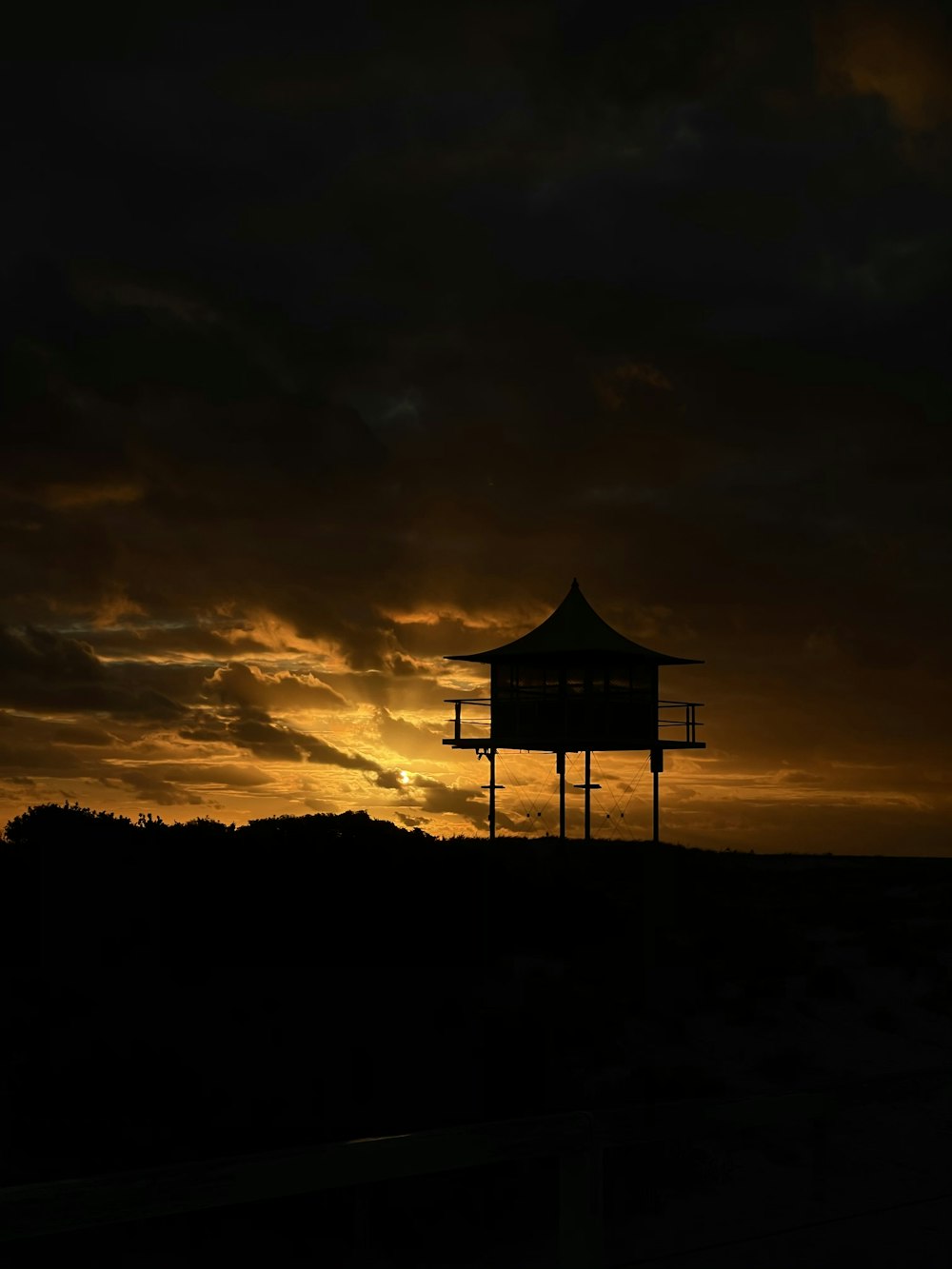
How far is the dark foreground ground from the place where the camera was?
11906 mm

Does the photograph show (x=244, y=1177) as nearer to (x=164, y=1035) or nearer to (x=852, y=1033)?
(x=164, y=1035)

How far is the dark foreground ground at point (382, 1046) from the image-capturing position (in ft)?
39.1

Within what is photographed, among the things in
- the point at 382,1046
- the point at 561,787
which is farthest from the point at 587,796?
the point at 382,1046

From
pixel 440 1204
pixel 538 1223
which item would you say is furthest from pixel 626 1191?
pixel 440 1204

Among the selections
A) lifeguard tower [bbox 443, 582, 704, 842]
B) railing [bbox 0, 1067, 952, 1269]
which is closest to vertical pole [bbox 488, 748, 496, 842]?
lifeguard tower [bbox 443, 582, 704, 842]

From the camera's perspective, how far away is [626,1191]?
479 inches

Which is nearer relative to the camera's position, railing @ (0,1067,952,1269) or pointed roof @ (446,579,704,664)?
railing @ (0,1067,952,1269)

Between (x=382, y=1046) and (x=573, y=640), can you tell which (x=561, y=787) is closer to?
(x=573, y=640)

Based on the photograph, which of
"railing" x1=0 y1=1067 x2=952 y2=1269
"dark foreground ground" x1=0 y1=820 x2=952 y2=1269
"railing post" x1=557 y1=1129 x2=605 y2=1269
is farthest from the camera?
"dark foreground ground" x1=0 y1=820 x2=952 y2=1269

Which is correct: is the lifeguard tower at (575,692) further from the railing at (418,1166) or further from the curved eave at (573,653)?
the railing at (418,1166)

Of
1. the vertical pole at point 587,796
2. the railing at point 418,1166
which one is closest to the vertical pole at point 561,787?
the vertical pole at point 587,796

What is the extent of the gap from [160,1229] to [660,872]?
9.10m

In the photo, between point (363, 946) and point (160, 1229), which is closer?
point (160, 1229)

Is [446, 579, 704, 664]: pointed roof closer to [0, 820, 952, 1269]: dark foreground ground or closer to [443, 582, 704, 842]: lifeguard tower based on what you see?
[443, 582, 704, 842]: lifeguard tower
